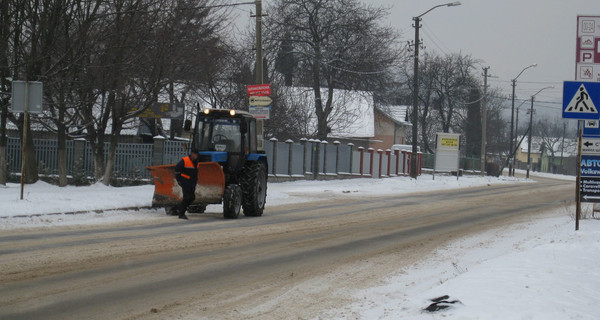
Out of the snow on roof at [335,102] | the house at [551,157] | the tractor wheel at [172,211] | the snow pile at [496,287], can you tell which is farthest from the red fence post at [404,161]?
the house at [551,157]

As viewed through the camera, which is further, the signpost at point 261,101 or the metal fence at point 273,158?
the metal fence at point 273,158

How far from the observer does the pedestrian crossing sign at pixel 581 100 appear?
13.0m

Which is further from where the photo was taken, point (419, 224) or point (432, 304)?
point (419, 224)

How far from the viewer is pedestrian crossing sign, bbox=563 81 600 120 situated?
42.5ft

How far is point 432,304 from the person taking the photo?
6570mm

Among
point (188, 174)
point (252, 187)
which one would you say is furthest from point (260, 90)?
point (188, 174)

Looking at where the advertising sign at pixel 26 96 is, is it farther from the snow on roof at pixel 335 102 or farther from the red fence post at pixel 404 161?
the red fence post at pixel 404 161

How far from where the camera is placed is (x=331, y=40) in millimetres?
43719

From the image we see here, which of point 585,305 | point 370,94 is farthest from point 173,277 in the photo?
point 370,94

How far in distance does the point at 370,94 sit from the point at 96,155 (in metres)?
24.5

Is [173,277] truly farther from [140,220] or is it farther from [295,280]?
[140,220]

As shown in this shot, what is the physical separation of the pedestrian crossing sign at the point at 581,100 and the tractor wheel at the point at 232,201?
725 cm

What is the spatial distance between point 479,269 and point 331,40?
1425 inches

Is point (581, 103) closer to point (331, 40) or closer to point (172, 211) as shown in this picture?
point (172, 211)
